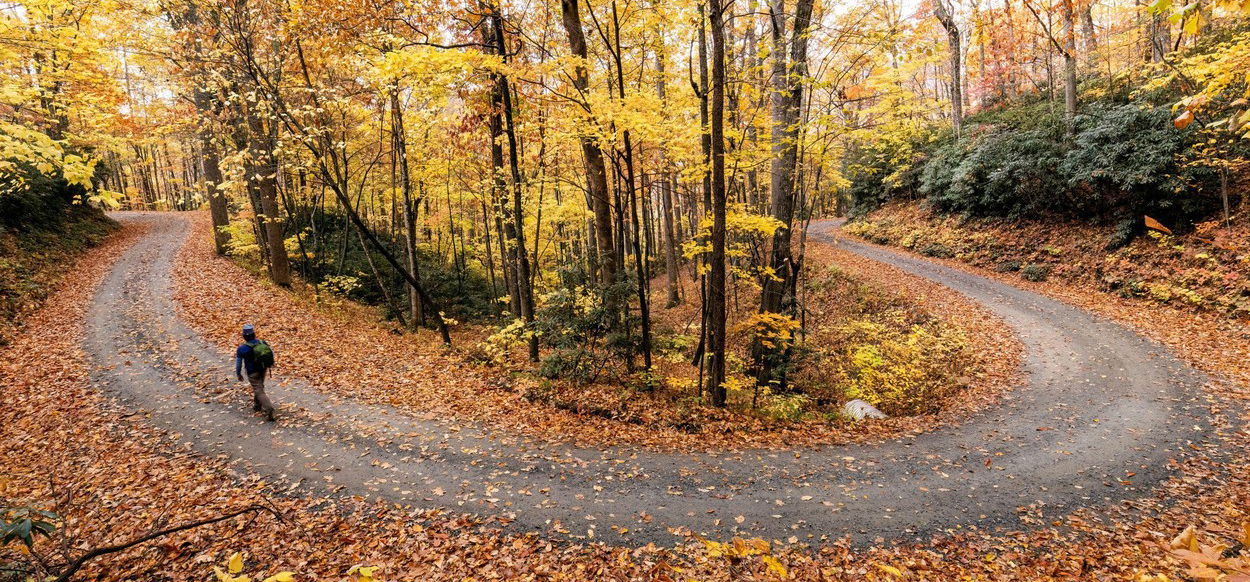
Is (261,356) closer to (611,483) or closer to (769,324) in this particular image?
(611,483)

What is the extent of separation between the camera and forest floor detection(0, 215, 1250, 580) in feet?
18.9

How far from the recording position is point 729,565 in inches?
223

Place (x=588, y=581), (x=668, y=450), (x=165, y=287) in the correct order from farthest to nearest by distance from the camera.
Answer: (x=165, y=287) → (x=668, y=450) → (x=588, y=581)

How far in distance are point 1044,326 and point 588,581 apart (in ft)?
48.8

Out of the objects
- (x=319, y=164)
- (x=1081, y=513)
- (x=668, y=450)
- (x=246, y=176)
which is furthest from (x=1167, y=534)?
(x=246, y=176)

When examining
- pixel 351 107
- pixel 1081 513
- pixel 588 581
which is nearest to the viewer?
pixel 588 581

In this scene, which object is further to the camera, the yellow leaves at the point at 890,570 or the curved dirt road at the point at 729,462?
the curved dirt road at the point at 729,462

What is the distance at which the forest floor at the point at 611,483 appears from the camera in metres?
5.77

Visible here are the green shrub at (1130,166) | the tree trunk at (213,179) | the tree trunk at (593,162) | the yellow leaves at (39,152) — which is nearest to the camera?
the yellow leaves at (39,152)

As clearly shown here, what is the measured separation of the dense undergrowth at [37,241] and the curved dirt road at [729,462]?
181 inches

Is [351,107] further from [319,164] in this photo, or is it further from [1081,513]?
[1081,513]

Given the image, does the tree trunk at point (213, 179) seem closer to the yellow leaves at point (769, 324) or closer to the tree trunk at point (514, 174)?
the tree trunk at point (514, 174)

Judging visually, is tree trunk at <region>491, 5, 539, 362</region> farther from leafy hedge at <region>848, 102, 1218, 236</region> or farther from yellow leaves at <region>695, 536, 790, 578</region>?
leafy hedge at <region>848, 102, 1218, 236</region>

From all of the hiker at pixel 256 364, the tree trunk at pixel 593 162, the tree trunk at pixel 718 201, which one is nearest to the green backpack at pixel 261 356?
the hiker at pixel 256 364
